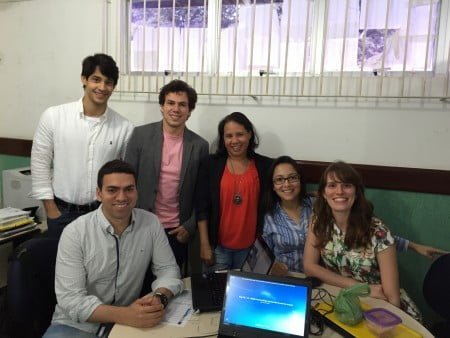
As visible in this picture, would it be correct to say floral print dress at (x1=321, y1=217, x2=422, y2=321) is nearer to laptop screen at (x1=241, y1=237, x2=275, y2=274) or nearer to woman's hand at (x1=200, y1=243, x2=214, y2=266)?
laptop screen at (x1=241, y1=237, x2=275, y2=274)

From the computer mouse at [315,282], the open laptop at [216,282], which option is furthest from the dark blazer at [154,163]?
the computer mouse at [315,282]

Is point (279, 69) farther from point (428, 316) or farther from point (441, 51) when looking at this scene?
point (428, 316)

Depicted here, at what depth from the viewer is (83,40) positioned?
2.76 m

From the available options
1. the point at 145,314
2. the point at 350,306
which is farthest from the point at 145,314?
the point at 350,306

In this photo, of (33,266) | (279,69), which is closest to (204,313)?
(33,266)

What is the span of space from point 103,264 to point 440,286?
4.94 feet

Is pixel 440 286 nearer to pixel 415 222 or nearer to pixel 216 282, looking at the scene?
pixel 415 222

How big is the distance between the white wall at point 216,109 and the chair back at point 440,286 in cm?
66

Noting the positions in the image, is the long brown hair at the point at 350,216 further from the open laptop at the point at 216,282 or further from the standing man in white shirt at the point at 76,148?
the standing man in white shirt at the point at 76,148

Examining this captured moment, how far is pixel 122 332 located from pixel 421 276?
1868 millimetres

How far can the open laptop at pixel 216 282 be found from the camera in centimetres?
141

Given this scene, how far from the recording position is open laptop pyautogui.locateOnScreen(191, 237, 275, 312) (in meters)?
1.41

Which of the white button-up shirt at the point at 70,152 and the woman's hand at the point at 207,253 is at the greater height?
the white button-up shirt at the point at 70,152

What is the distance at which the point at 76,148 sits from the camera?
6.58ft
